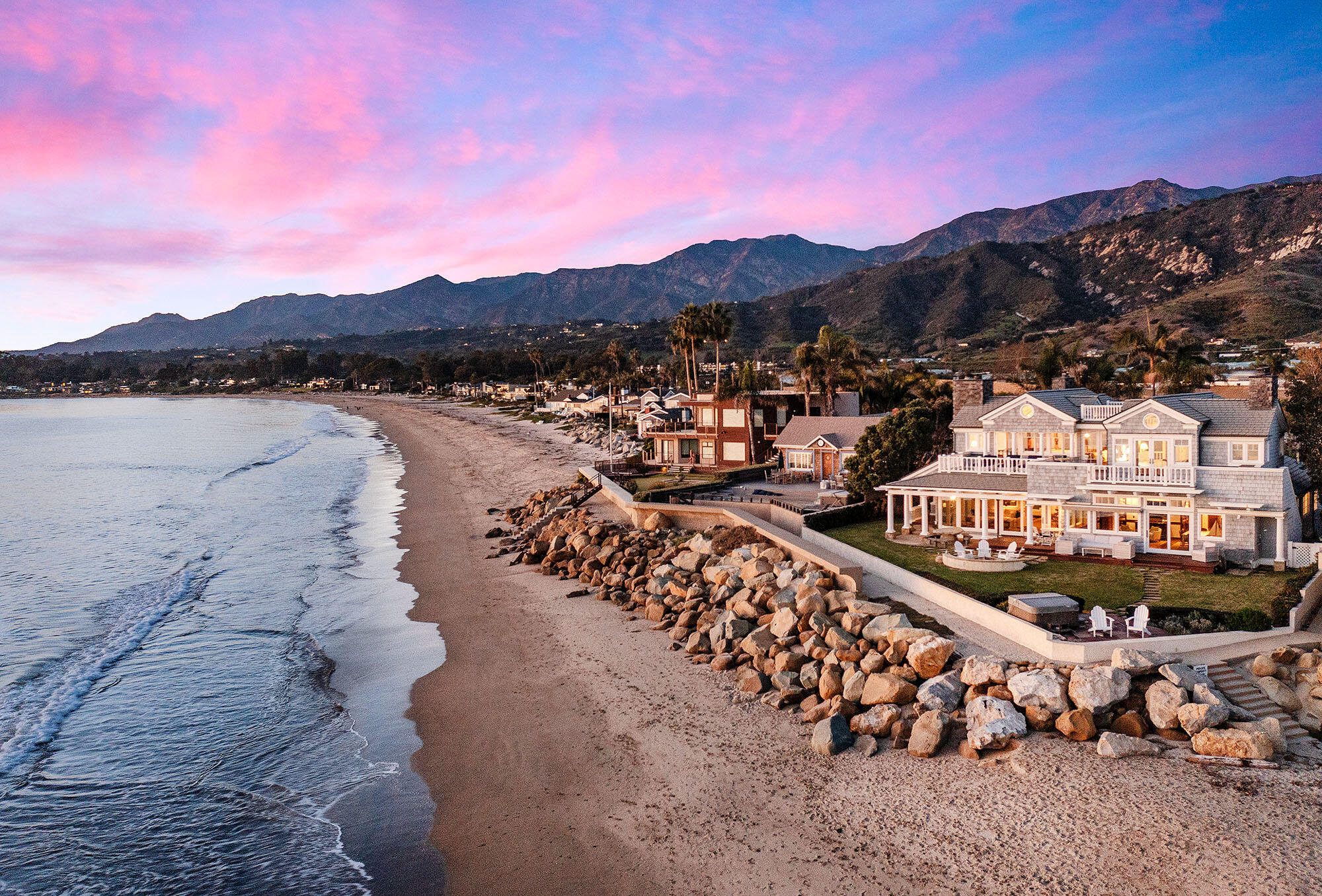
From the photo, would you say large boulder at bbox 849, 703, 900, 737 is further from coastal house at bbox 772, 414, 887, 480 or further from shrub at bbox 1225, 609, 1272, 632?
coastal house at bbox 772, 414, 887, 480

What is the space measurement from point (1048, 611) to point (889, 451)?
53.9 feet

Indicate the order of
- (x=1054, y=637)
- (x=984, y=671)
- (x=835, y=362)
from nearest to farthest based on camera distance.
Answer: (x=984, y=671), (x=1054, y=637), (x=835, y=362)

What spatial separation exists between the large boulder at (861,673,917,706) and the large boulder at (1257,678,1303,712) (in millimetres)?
6718

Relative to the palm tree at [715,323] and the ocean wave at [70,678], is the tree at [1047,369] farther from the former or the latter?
the ocean wave at [70,678]

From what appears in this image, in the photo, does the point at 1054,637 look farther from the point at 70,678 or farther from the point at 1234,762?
the point at 70,678

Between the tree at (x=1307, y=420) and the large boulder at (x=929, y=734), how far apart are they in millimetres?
26010

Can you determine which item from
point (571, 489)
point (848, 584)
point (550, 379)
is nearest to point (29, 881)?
point (848, 584)

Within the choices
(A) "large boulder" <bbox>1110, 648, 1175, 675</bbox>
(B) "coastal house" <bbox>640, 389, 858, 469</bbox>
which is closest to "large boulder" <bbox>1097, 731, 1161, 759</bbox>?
(A) "large boulder" <bbox>1110, 648, 1175, 675</bbox>

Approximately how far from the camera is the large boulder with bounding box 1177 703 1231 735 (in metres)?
15.0

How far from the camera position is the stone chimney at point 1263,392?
86.3ft

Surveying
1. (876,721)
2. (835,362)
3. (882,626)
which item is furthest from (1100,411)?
(835,362)

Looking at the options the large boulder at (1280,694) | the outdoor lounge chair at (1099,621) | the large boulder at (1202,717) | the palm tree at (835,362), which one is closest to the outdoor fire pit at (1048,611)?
the outdoor lounge chair at (1099,621)

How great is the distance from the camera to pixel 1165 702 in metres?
15.6

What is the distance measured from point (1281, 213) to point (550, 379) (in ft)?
524
